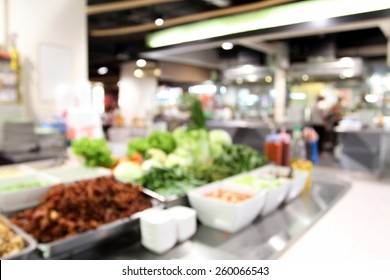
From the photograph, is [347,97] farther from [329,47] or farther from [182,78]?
[182,78]

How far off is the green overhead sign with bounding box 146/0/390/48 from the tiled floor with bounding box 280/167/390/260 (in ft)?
5.45

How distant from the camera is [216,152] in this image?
1907 millimetres

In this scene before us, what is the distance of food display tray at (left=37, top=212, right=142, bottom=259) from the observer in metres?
0.87

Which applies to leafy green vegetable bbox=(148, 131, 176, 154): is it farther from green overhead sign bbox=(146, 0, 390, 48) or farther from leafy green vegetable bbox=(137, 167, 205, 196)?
green overhead sign bbox=(146, 0, 390, 48)

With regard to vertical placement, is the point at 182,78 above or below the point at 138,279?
above

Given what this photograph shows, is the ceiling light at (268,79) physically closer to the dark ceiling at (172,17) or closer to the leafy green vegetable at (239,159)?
the dark ceiling at (172,17)

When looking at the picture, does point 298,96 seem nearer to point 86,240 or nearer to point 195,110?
point 195,110

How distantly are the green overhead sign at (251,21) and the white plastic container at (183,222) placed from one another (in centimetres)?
199

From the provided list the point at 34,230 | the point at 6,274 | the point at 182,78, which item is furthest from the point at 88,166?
the point at 182,78

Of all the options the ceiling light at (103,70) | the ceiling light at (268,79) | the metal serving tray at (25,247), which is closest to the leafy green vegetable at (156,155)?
the metal serving tray at (25,247)

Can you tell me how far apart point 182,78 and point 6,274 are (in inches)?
384

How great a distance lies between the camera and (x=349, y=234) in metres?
1.07

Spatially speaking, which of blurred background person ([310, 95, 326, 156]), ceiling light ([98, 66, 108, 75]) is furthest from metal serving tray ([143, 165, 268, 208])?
ceiling light ([98, 66, 108, 75])

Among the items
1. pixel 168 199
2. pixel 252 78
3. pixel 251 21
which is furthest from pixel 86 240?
pixel 252 78
